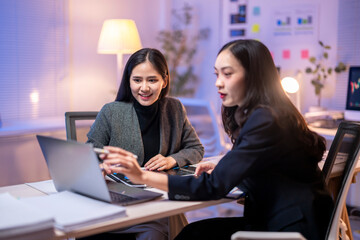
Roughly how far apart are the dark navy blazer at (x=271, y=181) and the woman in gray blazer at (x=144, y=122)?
0.57 m

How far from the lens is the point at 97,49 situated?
457 centimetres

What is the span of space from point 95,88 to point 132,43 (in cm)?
76

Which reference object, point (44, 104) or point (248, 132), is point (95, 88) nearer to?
point (44, 104)

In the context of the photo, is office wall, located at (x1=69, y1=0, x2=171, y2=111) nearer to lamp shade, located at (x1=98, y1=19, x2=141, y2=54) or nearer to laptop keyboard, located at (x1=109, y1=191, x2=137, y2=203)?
lamp shade, located at (x1=98, y1=19, x2=141, y2=54)

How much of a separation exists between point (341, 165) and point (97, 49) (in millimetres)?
3350

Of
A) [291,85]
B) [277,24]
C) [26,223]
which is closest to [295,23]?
[277,24]

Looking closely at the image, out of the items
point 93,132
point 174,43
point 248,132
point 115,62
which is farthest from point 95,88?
point 248,132

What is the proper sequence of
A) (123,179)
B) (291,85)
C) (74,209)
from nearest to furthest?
(74,209), (123,179), (291,85)

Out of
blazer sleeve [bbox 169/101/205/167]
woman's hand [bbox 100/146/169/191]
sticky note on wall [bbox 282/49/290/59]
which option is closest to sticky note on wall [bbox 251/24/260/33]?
sticky note on wall [bbox 282/49/290/59]

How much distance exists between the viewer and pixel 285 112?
5.18 feet

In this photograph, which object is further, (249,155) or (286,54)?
(286,54)

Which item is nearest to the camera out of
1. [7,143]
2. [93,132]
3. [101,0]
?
[93,132]

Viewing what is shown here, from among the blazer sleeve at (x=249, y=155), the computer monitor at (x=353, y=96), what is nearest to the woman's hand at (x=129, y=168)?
the blazer sleeve at (x=249, y=155)

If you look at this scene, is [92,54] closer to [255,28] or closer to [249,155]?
[255,28]
